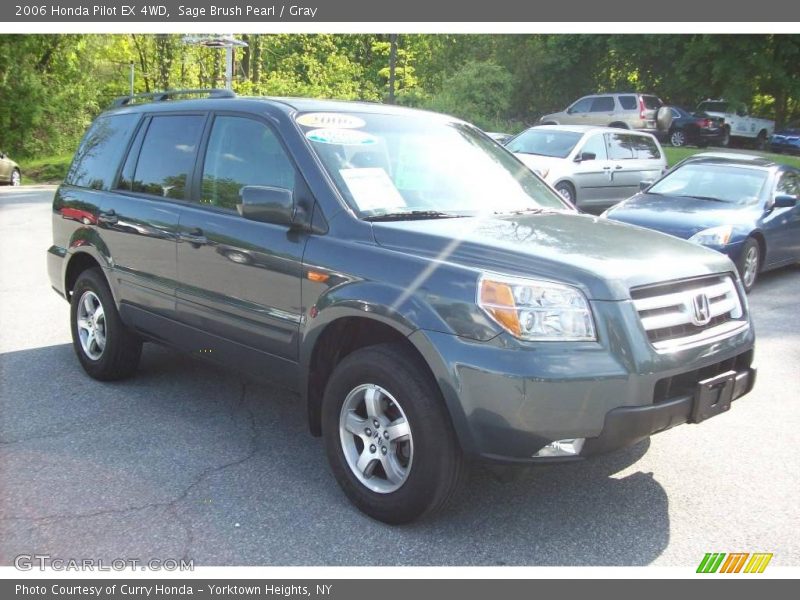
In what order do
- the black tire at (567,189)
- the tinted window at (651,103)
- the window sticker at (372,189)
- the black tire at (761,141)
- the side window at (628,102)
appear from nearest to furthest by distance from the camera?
1. the window sticker at (372,189)
2. the black tire at (567,189)
3. the side window at (628,102)
4. the tinted window at (651,103)
5. the black tire at (761,141)

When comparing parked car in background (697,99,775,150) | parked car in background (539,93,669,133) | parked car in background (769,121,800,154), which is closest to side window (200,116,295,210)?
parked car in background (539,93,669,133)

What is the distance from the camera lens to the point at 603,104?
2914cm

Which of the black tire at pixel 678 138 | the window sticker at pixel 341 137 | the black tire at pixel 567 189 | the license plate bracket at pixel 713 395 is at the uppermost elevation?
the black tire at pixel 678 138

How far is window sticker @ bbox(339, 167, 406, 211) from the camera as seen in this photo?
155 inches

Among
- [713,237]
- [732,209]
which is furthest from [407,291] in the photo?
[732,209]

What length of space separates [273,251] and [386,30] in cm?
294

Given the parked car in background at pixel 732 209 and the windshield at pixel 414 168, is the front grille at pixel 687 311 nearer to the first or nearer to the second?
the windshield at pixel 414 168

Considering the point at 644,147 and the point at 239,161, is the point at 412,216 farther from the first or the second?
the point at 644,147

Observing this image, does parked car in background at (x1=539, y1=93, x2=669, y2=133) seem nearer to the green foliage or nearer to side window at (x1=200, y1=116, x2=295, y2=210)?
the green foliage

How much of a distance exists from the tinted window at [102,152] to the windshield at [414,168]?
6.27ft

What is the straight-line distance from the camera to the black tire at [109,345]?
538 cm

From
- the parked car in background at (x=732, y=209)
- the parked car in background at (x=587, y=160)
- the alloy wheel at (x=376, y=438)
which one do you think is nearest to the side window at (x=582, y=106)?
the parked car in background at (x=587, y=160)

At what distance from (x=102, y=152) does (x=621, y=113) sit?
25.7 m

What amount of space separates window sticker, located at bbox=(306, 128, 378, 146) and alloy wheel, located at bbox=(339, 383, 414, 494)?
4.45ft
